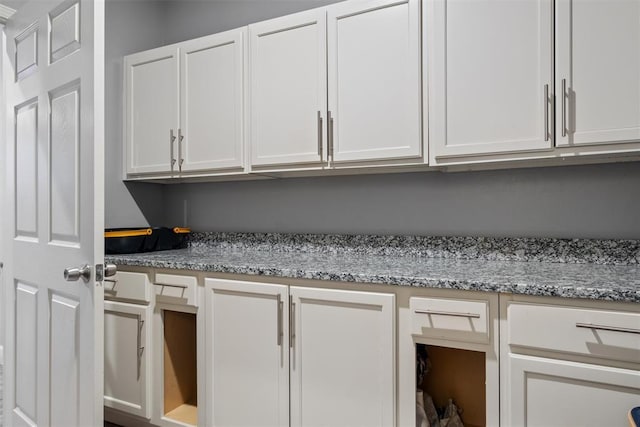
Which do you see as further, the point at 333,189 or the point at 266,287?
the point at 333,189

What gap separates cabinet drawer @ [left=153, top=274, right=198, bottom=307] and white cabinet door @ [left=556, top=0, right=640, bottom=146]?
164cm

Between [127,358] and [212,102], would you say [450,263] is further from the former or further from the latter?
[127,358]

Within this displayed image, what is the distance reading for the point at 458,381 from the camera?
6.35 feet

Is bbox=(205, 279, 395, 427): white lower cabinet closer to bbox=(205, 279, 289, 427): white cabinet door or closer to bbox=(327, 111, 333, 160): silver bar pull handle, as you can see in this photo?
bbox=(205, 279, 289, 427): white cabinet door

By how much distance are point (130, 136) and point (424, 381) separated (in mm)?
2149

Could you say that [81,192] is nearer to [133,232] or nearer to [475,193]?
[133,232]

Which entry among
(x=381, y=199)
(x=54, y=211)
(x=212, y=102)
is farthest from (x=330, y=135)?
(x=54, y=211)

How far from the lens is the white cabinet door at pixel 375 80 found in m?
1.82

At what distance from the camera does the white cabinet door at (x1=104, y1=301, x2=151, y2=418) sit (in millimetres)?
2064

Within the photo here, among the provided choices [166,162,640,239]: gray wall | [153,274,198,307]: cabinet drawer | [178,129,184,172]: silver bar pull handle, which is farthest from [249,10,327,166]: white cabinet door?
[153,274,198,307]: cabinet drawer

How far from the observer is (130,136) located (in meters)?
2.58

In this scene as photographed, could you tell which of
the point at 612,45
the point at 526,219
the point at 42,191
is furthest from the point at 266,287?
the point at 612,45

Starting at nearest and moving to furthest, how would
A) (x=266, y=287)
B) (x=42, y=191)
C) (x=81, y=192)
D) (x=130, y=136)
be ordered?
(x=81, y=192) < (x=42, y=191) < (x=266, y=287) < (x=130, y=136)

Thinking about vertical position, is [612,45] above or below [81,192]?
above
